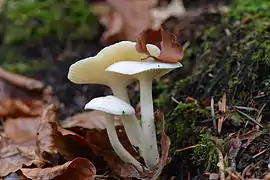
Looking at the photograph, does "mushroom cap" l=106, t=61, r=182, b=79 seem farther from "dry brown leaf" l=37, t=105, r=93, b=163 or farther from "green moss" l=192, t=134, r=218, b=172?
"dry brown leaf" l=37, t=105, r=93, b=163

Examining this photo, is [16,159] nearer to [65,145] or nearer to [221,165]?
[65,145]

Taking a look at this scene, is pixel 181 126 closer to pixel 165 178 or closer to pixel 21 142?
pixel 165 178

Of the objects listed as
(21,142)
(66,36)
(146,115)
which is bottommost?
(21,142)

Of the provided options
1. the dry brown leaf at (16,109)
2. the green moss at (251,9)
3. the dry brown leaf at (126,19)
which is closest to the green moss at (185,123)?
the green moss at (251,9)

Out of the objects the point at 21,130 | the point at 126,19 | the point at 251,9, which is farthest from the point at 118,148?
the point at 126,19

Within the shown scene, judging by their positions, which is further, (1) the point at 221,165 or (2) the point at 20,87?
(2) the point at 20,87

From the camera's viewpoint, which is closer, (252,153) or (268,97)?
(252,153)

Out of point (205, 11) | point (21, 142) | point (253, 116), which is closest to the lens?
point (253, 116)

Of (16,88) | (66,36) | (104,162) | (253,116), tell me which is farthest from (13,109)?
(253,116)
